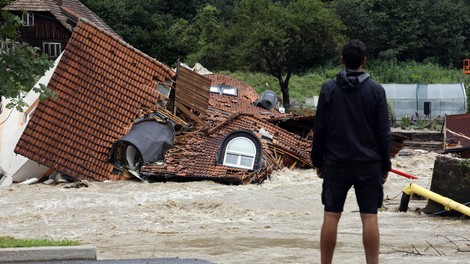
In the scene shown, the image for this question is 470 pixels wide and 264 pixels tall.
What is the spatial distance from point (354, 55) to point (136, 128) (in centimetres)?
1844

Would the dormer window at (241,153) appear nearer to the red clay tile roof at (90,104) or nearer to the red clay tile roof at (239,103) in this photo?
the red clay tile roof at (90,104)

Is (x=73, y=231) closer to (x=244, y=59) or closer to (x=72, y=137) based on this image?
(x=72, y=137)

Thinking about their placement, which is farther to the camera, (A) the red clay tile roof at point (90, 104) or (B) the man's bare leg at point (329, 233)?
(A) the red clay tile roof at point (90, 104)

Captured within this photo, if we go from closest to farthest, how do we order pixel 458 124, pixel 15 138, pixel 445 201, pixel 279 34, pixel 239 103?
1. pixel 445 201
2. pixel 15 138
3. pixel 458 124
4. pixel 239 103
5. pixel 279 34

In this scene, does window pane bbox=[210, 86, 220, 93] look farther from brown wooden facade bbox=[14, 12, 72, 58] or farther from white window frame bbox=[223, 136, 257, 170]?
brown wooden facade bbox=[14, 12, 72, 58]

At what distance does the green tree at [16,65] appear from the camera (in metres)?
11.2

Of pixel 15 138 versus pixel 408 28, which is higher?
pixel 408 28

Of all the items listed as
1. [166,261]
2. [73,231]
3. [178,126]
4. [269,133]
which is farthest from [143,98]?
[166,261]


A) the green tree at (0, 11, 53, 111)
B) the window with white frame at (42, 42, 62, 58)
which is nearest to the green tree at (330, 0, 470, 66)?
the window with white frame at (42, 42, 62, 58)

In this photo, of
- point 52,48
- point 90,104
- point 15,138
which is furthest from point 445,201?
point 52,48

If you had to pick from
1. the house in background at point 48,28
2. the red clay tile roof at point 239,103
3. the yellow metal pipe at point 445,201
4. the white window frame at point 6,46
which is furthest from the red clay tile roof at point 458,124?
the house in background at point 48,28

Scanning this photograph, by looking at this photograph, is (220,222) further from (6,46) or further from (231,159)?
(231,159)

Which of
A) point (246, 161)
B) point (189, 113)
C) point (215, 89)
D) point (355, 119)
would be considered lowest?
point (246, 161)

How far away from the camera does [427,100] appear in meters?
51.1
